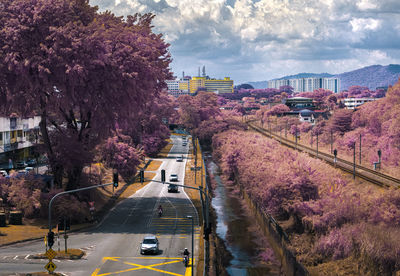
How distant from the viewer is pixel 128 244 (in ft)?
177

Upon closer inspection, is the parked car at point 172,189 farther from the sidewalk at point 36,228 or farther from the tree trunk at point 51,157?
the tree trunk at point 51,157

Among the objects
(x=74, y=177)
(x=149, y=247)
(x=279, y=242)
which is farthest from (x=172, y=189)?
(x=149, y=247)

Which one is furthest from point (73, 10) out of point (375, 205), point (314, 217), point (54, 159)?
point (375, 205)

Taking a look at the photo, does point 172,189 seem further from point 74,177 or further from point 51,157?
point 51,157

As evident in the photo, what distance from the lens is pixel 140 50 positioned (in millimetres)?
68188

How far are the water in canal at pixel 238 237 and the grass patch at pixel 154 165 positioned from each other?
1952 cm

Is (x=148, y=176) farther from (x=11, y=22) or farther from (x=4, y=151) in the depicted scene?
(x=11, y=22)

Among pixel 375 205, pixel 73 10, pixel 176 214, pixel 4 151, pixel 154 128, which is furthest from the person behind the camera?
pixel 154 128

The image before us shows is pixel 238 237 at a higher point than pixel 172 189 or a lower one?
lower

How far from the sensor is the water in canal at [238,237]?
179 feet

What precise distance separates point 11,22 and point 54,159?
18.1 metres

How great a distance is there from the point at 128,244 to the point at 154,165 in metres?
68.9

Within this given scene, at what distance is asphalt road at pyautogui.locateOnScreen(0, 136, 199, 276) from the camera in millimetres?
43906

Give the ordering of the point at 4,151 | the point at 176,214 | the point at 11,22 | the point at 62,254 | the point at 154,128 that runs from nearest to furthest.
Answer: the point at 62,254 < the point at 11,22 < the point at 176,214 < the point at 4,151 < the point at 154,128
